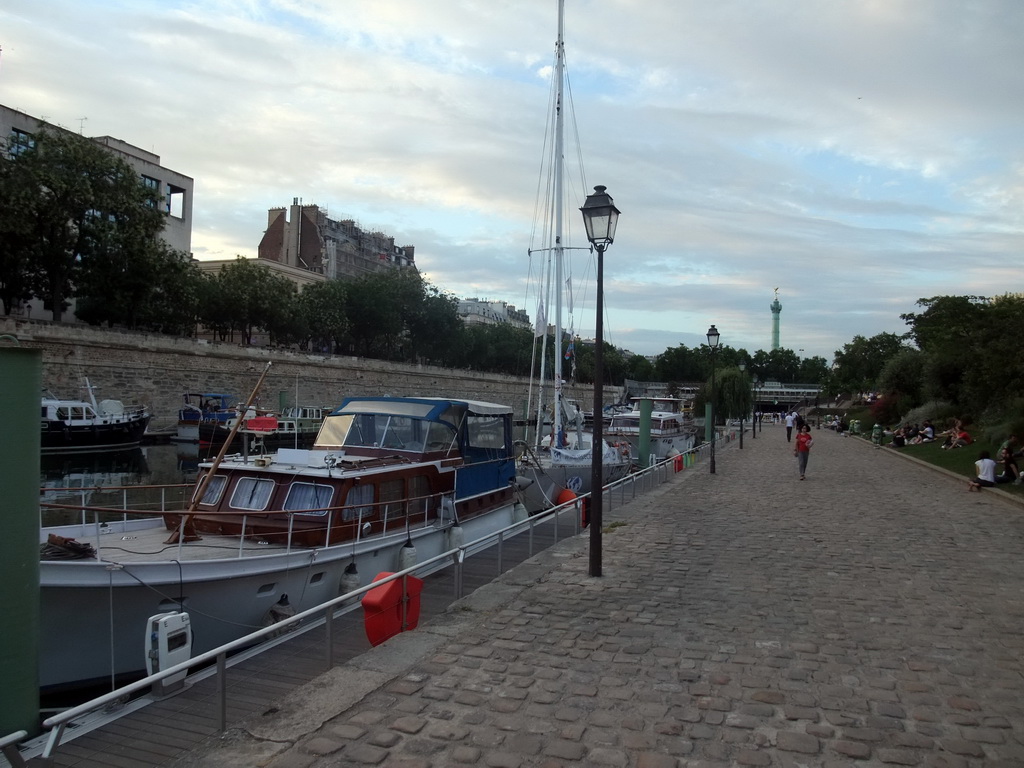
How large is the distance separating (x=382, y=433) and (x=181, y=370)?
36231 millimetres

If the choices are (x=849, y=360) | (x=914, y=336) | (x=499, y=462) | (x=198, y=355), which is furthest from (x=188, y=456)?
(x=849, y=360)

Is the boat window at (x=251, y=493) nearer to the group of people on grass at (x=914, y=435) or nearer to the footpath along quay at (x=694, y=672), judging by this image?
the footpath along quay at (x=694, y=672)

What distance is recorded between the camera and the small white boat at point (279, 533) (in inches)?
318

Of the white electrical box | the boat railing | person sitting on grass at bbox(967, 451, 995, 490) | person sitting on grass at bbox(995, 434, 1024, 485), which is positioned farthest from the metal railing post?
person sitting on grass at bbox(967, 451, 995, 490)

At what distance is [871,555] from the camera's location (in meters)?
11.4

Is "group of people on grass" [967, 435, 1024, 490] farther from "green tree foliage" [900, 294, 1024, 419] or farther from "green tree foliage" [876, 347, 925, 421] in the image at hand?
"green tree foliage" [876, 347, 925, 421]

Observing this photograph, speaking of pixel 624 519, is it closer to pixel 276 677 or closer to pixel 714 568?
pixel 714 568

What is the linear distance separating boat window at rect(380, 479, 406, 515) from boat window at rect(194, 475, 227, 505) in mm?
2470

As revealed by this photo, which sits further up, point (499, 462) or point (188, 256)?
point (188, 256)

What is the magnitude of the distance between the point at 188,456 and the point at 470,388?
4012 cm

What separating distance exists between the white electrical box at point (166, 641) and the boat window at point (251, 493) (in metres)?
4.07

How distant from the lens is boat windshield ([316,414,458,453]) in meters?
14.2

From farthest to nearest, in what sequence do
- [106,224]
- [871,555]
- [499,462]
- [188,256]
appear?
[188,256], [106,224], [499,462], [871,555]

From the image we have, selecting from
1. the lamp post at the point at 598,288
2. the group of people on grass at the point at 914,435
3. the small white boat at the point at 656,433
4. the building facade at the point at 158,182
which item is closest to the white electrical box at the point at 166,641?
the lamp post at the point at 598,288
